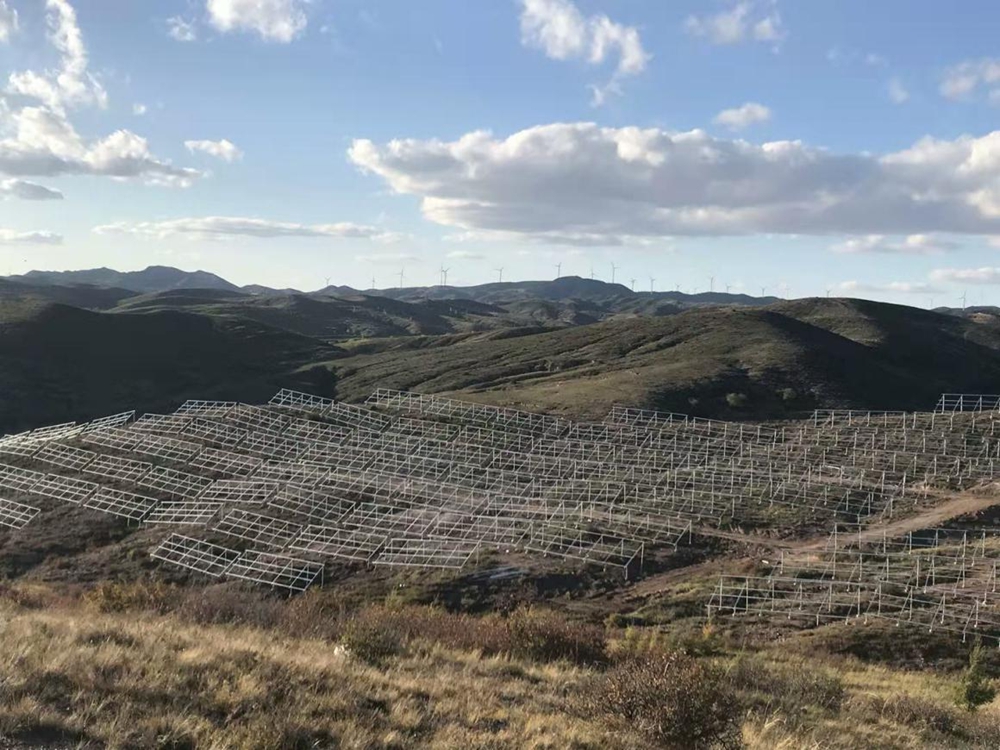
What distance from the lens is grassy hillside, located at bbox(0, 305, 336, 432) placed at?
97.9m

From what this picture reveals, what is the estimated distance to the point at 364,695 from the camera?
11406 mm

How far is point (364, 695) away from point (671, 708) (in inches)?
182

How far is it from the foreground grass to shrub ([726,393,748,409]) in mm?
54460

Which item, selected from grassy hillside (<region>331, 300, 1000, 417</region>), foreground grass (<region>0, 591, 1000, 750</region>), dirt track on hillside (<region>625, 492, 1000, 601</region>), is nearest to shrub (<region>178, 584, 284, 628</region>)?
foreground grass (<region>0, 591, 1000, 750</region>)

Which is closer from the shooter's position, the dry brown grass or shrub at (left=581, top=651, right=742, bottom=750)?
the dry brown grass

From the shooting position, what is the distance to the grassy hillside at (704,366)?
74.1 meters

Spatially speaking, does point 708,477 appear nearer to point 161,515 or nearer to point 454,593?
point 454,593

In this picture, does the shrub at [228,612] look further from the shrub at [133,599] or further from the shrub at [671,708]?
the shrub at [671,708]

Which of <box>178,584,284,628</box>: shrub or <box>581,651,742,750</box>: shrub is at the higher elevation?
<box>581,651,742,750</box>: shrub

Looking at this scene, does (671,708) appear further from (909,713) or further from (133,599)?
(133,599)

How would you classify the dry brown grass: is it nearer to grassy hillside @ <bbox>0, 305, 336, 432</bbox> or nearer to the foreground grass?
the foreground grass

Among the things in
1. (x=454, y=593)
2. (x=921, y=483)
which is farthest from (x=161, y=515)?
(x=921, y=483)

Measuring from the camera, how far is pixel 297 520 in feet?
136

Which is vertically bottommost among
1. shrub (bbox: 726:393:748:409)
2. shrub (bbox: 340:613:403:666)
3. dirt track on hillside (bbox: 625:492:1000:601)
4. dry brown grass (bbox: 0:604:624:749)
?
dirt track on hillside (bbox: 625:492:1000:601)
